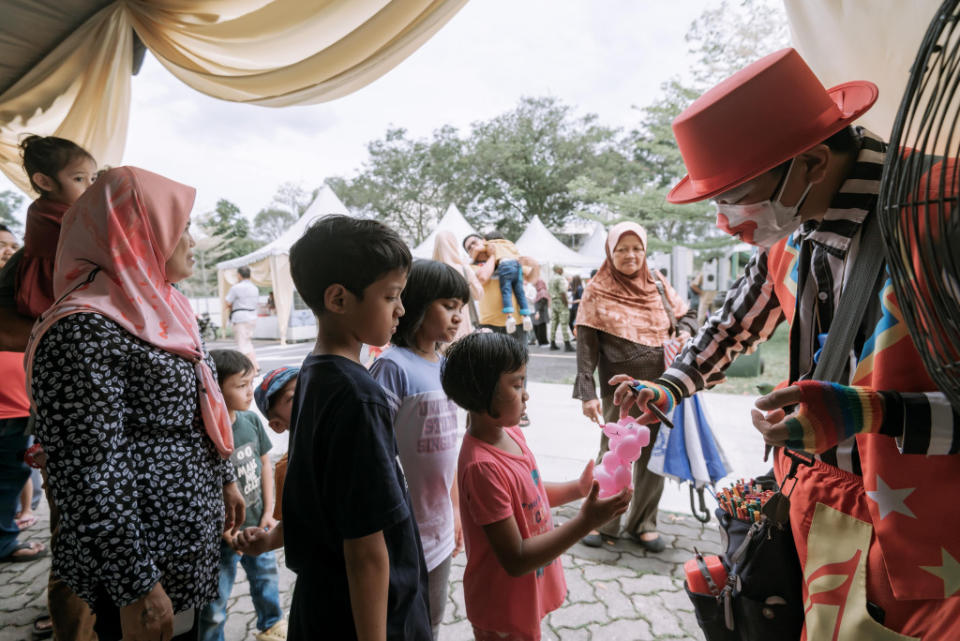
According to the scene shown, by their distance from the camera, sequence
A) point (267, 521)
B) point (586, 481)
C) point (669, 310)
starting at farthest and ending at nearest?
1. point (669, 310)
2. point (267, 521)
3. point (586, 481)

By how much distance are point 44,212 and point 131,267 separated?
3.54ft

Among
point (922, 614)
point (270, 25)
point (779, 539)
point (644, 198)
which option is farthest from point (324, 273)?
point (644, 198)

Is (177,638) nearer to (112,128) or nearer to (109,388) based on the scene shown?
(109,388)

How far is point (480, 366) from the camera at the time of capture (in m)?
1.41

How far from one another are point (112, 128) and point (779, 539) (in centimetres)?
462

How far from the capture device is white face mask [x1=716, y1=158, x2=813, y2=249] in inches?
44.6

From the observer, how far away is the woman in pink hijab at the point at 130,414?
3.60 feet

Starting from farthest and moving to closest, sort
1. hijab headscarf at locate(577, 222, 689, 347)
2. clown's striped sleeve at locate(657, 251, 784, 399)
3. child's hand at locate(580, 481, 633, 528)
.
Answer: hijab headscarf at locate(577, 222, 689, 347)
clown's striped sleeve at locate(657, 251, 784, 399)
child's hand at locate(580, 481, 633, 528)

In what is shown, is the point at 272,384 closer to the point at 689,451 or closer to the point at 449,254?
the point at 689,451

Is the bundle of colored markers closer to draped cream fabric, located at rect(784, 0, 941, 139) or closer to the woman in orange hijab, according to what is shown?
draped cream fabric, located at rect(784, 0, 941, 139)

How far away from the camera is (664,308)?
2.94 m

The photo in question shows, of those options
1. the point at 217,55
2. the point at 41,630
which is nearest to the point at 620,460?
the point at 41,630

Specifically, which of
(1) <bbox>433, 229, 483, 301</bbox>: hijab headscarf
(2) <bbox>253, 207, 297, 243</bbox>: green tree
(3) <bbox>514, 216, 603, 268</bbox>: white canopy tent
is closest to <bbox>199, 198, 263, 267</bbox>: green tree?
(2) <bbox>253, 207, 297, 243</bbox>: green tree

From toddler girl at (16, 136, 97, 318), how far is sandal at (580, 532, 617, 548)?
9.55 feet
